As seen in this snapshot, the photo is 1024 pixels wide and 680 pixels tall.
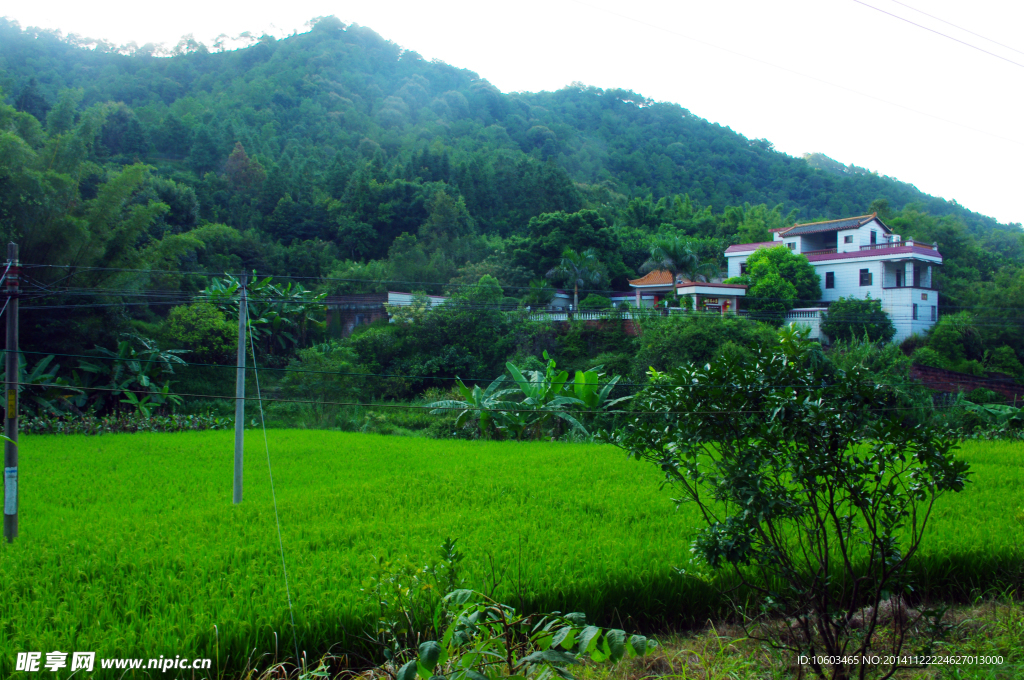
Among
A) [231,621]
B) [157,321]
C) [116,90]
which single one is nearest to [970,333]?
[231,621]

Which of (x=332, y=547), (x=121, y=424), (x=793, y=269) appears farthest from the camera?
(x=793, y=269)

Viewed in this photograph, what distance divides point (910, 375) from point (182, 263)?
25.6 metres

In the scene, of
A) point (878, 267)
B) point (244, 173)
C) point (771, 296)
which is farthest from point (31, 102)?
point (878, 267)

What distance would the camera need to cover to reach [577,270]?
25641 mm

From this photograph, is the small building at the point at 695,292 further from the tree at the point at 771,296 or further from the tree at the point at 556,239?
the tree at the point at 556,239

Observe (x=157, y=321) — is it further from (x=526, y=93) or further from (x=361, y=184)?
(x=526, y=93)

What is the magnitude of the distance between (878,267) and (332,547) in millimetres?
24981

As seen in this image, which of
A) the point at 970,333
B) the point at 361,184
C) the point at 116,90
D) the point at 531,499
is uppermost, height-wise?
the point at 116,90

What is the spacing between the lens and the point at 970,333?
2186 centimetres

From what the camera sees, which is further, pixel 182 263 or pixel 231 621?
pixel 182 263

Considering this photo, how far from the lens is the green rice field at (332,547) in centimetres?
398

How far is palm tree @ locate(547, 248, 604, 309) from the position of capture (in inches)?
999

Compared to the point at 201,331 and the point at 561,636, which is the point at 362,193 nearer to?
the point at 201,331

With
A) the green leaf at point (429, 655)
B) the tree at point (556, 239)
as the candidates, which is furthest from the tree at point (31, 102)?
the green leaf at point (429, 655)
